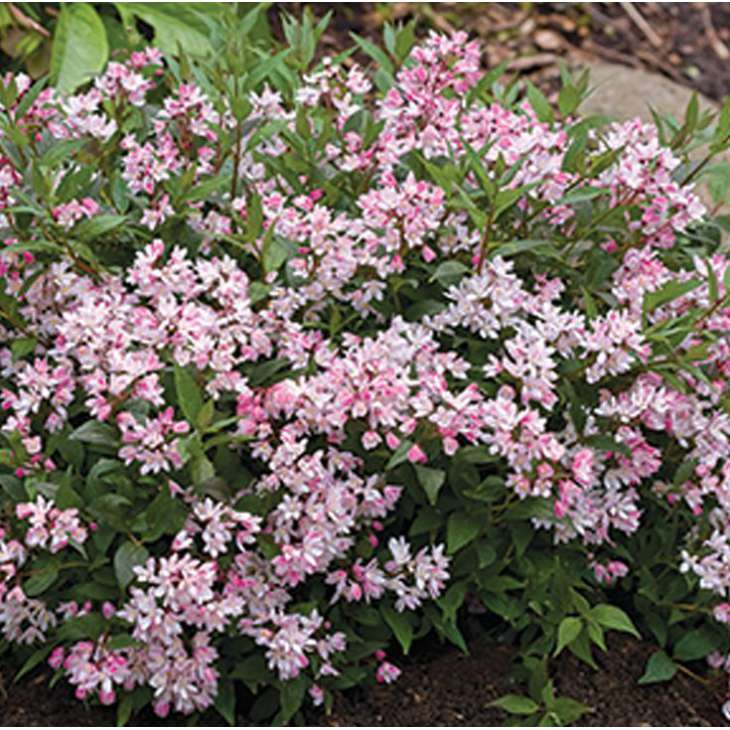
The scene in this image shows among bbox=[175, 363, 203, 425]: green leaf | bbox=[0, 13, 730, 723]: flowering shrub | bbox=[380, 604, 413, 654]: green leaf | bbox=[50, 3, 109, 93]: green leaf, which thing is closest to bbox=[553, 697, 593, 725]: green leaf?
bbox=[0, 13, 730, 723]: flowering shrub

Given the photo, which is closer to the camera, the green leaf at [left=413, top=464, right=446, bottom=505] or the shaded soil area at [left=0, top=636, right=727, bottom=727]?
the green leaf at [left=413, top=464, right=446, bottom=505]

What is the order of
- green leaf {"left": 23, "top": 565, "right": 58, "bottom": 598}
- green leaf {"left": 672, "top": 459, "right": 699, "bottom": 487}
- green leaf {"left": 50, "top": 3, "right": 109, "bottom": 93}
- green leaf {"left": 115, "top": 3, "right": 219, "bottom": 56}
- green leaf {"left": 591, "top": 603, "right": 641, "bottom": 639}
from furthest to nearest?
green leaf {"left": 115, "top": 3, "right": 219, "bottom": 56} → green leaf {"left": 50, "top": 3, "right": 109, "bottom": 93} → green leaf {"left": 672, "top": 459, "right": 699, "bottom": 487} → green leaf {"left": 591, "top": 603, "right": 641, "bottom": 639} → green leaf {"left": 23, "top": 565, "right": 58, "bottom": 598}

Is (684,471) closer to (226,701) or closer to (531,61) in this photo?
(226,701)

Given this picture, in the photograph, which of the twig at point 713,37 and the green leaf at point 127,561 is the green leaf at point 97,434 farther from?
the twig at point 713,37

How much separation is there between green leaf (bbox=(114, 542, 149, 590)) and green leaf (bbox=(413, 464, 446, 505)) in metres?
0.48

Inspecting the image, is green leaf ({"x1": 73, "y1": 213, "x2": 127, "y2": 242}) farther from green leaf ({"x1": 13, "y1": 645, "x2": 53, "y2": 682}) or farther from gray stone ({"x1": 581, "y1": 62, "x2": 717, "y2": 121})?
gray stone ({"x1": 581, "y1": 62, "x2": 717, "y2": 121})

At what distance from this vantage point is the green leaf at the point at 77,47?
3.87 m

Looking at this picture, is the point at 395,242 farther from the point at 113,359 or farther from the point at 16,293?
the point at 16,293

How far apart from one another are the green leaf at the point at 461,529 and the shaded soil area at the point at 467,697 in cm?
31

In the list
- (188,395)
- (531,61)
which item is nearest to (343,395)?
(188,395)

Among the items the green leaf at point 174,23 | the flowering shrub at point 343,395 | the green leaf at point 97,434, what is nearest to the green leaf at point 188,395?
the flowering shrub at point 343,395

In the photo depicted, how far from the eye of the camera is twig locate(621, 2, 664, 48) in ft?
17.8

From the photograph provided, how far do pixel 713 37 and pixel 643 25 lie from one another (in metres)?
0.33

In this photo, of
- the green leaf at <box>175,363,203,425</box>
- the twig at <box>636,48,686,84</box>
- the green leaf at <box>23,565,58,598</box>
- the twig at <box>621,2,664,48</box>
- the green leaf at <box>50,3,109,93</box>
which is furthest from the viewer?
the twig at <box>621,2,664,48</box>
